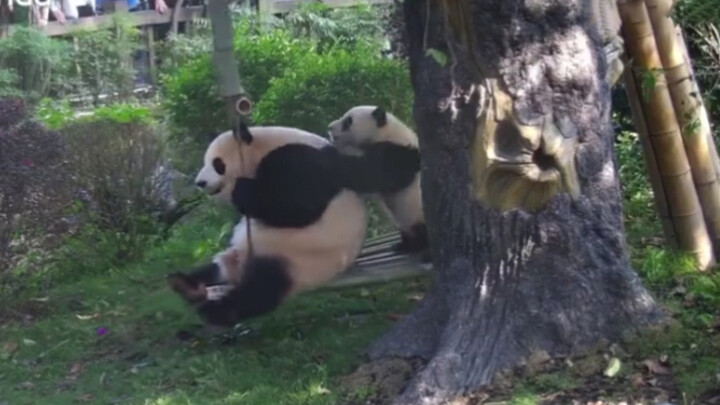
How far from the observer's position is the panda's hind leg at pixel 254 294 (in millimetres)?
5738

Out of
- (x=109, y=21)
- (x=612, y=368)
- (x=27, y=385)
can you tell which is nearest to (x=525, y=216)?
(x=612, y=368)

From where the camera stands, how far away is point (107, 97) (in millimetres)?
14695

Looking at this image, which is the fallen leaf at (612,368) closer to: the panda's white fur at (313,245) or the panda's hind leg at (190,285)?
the panda's white fur at (313,245)

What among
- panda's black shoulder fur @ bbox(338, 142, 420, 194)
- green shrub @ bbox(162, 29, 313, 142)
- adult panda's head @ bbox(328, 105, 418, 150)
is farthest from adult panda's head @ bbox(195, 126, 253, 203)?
green shrub @ bbox(162, 29, 313, 142)

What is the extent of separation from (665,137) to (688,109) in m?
0.21

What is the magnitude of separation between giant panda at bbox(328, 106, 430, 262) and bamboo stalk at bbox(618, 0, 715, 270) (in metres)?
1.24

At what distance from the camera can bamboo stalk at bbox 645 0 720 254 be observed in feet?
19.9

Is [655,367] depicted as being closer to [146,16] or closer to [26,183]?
[26,183]

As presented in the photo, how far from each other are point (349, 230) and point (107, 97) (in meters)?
9.25

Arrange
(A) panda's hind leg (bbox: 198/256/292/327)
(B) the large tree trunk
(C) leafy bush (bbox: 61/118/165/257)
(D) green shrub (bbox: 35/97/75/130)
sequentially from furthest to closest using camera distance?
(D) green shrub (bbox: 35/97/75/130) < (C) leafy bush (bbox: 61/118/165/257) < (A) panda's hind leg (bbox: 198/256/292/327) < (B) the large tree trunk

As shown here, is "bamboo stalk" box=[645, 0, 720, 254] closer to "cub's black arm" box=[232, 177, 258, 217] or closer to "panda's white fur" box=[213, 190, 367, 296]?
"panda's white fur" box=[213, 190, 367, 296]

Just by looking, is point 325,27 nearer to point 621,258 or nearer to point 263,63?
point 263,63

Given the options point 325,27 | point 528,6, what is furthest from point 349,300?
point 325,27

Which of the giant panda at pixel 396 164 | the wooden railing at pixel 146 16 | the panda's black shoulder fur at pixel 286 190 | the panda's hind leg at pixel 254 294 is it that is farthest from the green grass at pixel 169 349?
the wooden railing at pixel 146 16
